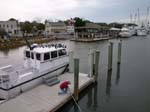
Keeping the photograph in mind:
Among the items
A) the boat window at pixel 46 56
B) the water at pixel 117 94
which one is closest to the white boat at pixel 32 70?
the boat window at pixel 46 56

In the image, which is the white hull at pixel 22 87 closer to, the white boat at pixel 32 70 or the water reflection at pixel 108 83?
the white boat at pixel 32 70

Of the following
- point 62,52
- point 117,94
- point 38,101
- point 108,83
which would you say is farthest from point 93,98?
point 62,52

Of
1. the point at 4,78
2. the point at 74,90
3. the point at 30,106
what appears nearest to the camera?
the point at 30,106

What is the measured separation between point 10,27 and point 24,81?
50711mm

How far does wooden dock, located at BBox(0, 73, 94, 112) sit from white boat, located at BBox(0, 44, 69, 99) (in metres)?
0.50

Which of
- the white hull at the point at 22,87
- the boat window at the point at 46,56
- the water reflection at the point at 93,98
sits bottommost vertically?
the water reflection at the point at 93,98

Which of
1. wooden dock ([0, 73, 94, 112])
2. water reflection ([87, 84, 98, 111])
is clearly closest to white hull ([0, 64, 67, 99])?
wooden dock ([0, 73, 94, 112])

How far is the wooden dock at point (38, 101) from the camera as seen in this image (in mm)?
6816

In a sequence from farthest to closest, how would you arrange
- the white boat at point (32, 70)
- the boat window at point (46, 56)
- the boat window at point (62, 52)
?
the boat window at point (62, 52)
the boat window at point (46, 56)
the white boat at point (32, 70)

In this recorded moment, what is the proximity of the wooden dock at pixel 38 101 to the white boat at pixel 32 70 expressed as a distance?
0.50 metres

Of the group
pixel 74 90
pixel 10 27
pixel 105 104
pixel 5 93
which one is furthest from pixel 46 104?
pixel 10 27

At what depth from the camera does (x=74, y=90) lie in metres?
8.44

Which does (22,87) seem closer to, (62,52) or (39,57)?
(39,57)

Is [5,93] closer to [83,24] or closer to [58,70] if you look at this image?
[58,70]
